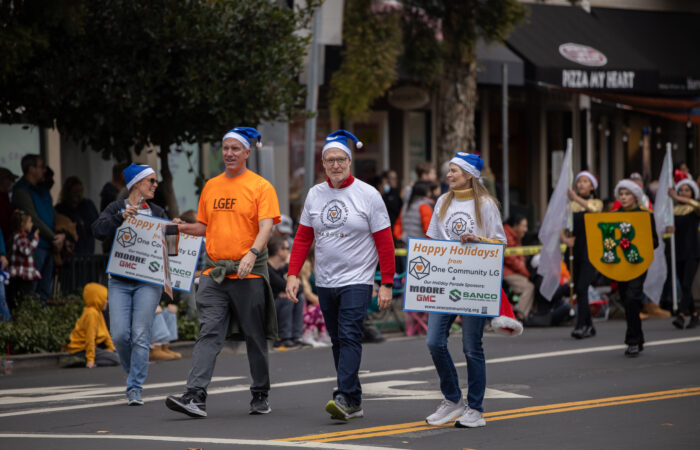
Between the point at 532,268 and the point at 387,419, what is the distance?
29.6 ft

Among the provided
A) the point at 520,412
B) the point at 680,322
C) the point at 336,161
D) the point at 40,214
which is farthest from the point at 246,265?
the point at 680,322

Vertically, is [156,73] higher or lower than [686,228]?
higher

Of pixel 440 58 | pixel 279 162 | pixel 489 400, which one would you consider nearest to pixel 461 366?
pixel 489 400

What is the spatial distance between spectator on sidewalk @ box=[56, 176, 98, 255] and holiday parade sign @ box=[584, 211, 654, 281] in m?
6.08

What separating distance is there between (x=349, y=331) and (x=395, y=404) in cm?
120

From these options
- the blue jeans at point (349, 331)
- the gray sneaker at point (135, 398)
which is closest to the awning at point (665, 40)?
the gray sneaker at point (135, 398)

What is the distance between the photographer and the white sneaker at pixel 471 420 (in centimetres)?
820

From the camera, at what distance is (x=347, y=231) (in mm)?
8539

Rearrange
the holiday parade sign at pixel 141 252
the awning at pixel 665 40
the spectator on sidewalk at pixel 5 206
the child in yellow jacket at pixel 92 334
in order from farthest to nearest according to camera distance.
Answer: the awning at pixel 665 40 < the spectator on sidewalk at pixel 5 206 < the child in yellow jacket at pixel 92 334 < the holiday parade sign at pixel 141 252

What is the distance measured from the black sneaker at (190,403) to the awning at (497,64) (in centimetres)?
1611

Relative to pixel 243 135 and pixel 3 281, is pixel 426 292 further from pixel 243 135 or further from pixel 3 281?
pixel 3 281

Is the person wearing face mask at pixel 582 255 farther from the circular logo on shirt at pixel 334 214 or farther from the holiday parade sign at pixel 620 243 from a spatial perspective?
the circular logo on shirt at pixel 334 214

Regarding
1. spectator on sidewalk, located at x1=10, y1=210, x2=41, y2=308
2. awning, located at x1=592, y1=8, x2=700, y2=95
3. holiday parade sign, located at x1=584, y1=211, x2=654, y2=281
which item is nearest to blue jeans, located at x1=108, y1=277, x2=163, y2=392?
spectator on sidewalk, located at x1=10, y1=210, x2=41, y2=308

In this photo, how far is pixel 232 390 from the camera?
34.7ft
